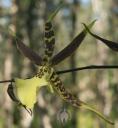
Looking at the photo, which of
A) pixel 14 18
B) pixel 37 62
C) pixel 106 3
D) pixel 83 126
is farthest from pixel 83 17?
pixel 37 62

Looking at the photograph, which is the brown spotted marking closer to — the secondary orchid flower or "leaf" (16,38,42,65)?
the secondary orchid flower

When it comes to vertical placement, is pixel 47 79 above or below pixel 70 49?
below

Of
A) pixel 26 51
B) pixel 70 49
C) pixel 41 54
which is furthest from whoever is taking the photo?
pixel 41 54

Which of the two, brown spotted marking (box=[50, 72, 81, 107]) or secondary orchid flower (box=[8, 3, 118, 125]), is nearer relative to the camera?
secondary orchid flower (box=[8, 3, 118, 125])

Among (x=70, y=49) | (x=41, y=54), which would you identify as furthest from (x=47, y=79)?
(x=41, y=54)

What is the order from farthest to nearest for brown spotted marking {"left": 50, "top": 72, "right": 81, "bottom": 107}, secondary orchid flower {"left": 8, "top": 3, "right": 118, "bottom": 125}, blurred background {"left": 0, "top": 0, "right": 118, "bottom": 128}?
blurred background {"left": 0, "top": 0, "right": 118, "bottom": 128}, brown spotted marking {"left": 50, "top": 72, "right": 81, "bottom": 107}, secondary orchid flower {"left": 8, "top": 3, "right": 118, "bottom": 125}

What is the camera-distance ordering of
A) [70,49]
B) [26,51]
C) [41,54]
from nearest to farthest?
[70,49], [26,51], [41,54]

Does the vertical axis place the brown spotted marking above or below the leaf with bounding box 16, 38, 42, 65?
below

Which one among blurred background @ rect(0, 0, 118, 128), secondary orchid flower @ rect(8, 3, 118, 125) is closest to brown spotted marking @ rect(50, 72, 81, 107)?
secondary orchid flower @ rect(8, 3, 118, 125)

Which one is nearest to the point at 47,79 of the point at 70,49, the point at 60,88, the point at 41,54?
the point at 60,88

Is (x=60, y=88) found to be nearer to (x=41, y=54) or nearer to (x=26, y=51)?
(x=26, y=51)

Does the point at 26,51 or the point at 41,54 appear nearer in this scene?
the point at 26,51

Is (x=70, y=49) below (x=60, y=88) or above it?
above
